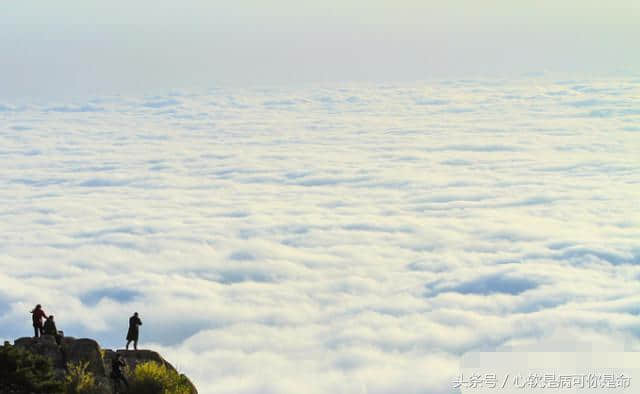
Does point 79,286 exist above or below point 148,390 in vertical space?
above

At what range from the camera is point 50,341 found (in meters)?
25.8

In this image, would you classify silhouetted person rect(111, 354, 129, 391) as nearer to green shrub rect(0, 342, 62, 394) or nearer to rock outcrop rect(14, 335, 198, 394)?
rock outcrop rect(14, 335, 198, 394)

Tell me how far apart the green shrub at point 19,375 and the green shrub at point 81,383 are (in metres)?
1.30

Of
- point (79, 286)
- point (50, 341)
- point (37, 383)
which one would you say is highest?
point (79, 286)

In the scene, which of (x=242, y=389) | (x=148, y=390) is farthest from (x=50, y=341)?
(x=242, y=389)

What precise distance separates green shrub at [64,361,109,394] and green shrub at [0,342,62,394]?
1.30 m

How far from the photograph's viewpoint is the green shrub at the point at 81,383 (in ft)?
76.7

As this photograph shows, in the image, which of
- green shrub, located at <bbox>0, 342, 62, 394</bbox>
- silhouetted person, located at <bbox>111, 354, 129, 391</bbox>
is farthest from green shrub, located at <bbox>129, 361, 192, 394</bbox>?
green shrub, located at <bbox>0, 342, 62, 394</bbox>

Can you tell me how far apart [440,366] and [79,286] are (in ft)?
295

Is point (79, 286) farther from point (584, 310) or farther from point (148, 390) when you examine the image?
point (148, 390)

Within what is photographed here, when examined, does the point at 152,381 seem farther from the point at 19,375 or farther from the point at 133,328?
the point at 19,375

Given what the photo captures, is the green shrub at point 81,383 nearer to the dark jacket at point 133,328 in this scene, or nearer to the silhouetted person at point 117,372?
the silhouetted person at point 117,372

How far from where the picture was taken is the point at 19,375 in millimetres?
21328

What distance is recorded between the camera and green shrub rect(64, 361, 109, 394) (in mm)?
23375
